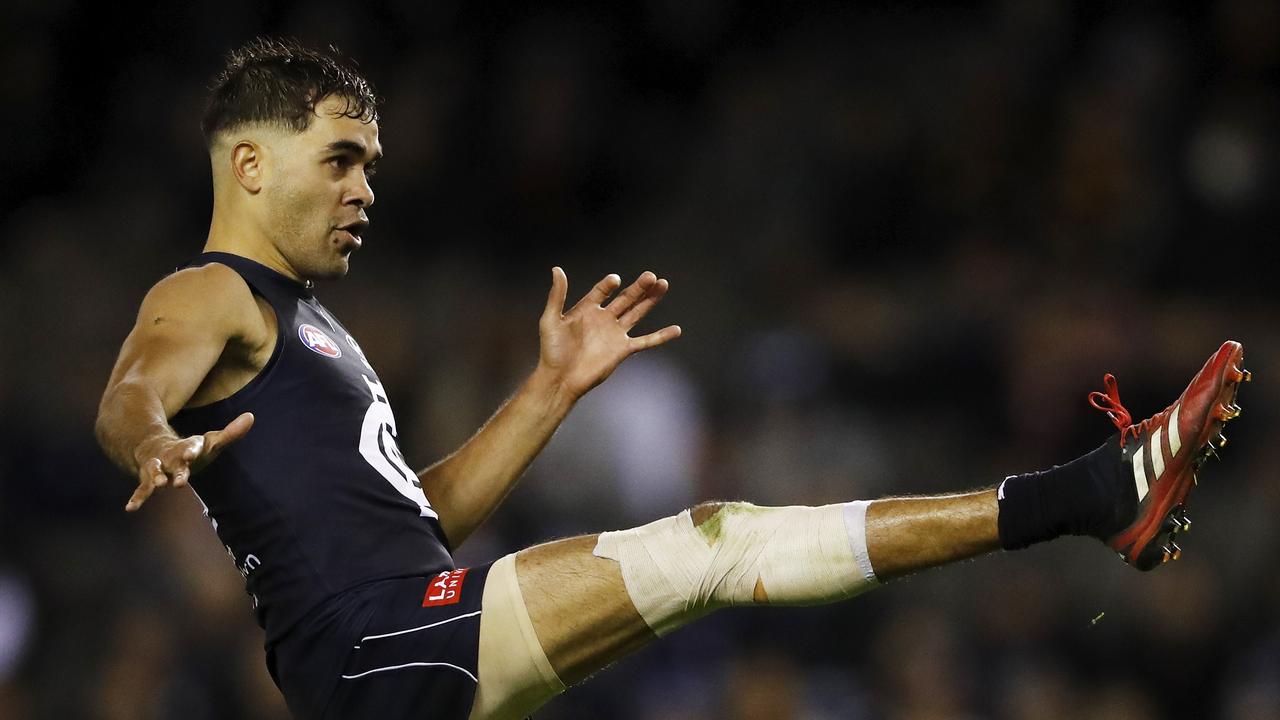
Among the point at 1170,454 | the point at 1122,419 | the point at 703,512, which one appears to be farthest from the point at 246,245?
the point at 1170,454

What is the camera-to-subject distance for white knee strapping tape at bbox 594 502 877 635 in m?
3.66

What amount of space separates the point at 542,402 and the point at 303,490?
995 mm

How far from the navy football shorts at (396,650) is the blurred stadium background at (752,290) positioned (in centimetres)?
386

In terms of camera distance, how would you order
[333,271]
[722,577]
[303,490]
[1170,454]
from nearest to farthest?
[1170,454], [722,577], [303,490], [333,271]

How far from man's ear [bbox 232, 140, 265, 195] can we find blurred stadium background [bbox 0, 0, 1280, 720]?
4075 mm

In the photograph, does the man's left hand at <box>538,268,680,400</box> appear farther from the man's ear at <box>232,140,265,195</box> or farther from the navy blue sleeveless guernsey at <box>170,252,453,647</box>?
the man's ear at <box>232,140,265,195</box>

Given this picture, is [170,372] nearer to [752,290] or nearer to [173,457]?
[173,457]

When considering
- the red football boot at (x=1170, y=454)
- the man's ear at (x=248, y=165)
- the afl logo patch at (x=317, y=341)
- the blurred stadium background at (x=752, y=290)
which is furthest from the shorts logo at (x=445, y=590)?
the blurred stadium background at (x=752, y=290)

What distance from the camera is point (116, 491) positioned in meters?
8.69

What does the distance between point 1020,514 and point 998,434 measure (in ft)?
16.4

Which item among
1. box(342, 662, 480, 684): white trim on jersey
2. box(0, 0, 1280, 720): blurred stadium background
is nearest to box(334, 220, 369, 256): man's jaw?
box(342, 662, 480, 684): white trim on jersey

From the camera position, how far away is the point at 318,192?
4281mm

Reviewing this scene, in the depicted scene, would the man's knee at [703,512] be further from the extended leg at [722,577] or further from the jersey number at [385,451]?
the jersey number at [385,451]

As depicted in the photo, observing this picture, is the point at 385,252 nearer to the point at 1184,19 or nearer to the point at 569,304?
the point at 569,304
